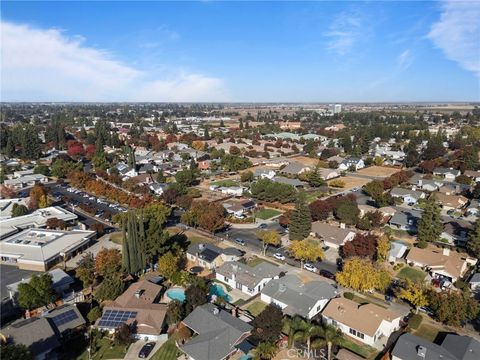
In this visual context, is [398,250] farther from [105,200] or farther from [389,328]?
[105,200]

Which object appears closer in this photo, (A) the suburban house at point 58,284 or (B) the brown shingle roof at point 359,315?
(B) the brown shingle roof at point 359,315

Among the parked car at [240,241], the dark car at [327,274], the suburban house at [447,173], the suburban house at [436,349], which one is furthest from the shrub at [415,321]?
the suburban house at [447,173]

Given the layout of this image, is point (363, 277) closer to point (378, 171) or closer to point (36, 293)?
point (36, 293)

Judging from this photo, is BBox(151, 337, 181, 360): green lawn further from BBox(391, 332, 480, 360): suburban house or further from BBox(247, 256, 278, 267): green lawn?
BBox(391, 332, 480, 360): suburban house

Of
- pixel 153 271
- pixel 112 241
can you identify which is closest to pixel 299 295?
pixel 153 271

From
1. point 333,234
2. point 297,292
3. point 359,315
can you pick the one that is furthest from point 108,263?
Result: point 333,234

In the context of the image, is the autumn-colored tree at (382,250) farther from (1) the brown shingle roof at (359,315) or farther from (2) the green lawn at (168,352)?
(2) the green lawn at (168,352)
